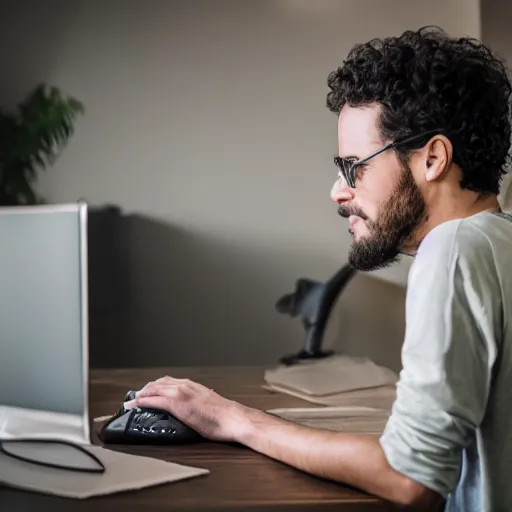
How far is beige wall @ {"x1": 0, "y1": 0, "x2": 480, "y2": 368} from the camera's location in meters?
1.31

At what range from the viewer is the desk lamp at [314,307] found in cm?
135

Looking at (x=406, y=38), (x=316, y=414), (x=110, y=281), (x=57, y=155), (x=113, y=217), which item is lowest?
(x=316, y=414)

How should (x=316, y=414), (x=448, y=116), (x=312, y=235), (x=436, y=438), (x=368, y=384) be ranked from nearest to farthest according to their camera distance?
(x=436, y=438) → (x=448, y=116) → (x=316, y=414) → (x=368, y=384) → (x=312, y=235)

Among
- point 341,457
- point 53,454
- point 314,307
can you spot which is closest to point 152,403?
point 53,454

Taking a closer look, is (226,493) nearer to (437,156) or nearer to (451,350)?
(451,350)

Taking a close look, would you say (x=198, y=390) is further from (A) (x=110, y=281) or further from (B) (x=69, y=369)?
(A) (x=110, y=281)

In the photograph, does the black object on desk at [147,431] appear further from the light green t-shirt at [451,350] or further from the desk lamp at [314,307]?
the desk lamp at [314,307]

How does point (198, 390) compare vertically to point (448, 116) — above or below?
below

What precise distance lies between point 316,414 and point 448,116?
1.49 feet

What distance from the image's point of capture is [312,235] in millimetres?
1346

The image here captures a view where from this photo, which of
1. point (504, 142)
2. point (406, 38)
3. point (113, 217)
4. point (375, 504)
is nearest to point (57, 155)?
point (113, 217)

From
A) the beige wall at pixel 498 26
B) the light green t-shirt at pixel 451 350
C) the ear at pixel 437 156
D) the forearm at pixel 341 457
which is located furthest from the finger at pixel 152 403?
the beige wall at pixel 498 26

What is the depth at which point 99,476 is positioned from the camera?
0.79 m

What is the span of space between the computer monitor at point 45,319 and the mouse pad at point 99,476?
0.32ft
